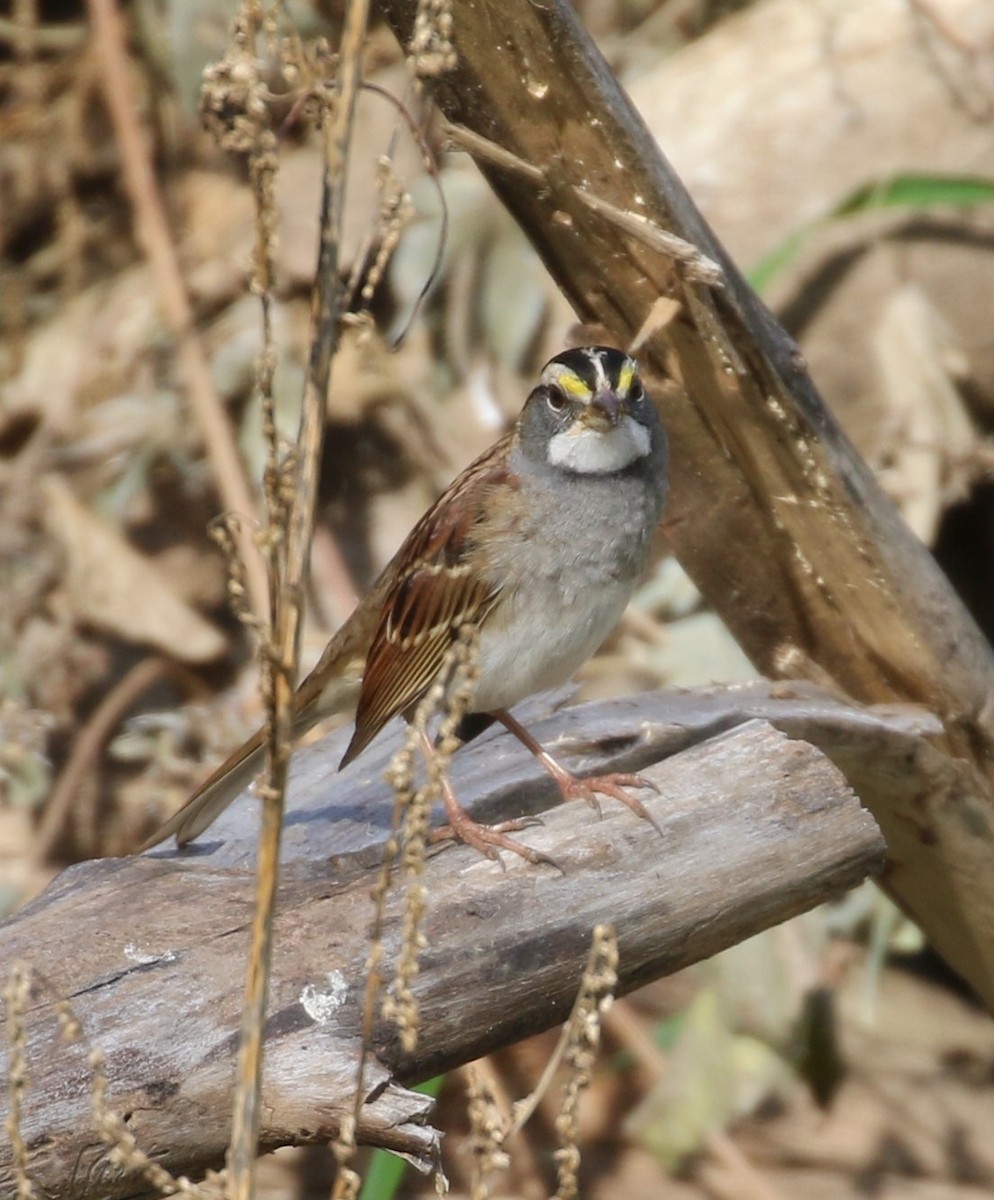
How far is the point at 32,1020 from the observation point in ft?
7.86

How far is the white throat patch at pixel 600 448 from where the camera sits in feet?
11.1

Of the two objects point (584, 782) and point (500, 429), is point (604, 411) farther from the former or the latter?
point (500, 429)

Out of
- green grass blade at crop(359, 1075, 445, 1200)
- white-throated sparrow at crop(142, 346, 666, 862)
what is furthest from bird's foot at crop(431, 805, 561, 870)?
green grass blade at crop(359, 1075, 445, 1200)

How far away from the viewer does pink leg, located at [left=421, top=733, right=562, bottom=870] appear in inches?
110

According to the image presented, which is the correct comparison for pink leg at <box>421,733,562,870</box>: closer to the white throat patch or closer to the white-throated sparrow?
the white-throated sparrow

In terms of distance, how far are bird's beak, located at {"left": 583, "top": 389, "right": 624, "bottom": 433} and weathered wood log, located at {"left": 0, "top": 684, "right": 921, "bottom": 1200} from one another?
0.66 meters

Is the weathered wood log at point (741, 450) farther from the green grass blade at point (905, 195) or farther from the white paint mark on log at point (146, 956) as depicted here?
the white paint mark on log at point (146, 956)

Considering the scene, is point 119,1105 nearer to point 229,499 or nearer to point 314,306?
point 314,306

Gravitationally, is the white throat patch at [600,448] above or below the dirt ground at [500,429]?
above

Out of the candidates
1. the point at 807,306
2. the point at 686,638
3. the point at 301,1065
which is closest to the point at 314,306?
the point at 301,1065

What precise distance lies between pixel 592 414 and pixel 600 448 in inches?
4.6

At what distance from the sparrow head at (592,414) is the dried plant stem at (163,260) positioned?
8.84 feet

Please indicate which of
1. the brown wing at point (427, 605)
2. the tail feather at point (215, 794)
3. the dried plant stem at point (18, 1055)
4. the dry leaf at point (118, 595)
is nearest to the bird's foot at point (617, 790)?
the brown wing at point (427, 605)

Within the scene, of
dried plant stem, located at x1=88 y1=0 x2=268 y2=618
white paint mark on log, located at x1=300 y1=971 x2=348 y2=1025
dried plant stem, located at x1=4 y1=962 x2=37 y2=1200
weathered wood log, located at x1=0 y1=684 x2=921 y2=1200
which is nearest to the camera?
dried plant stem, located at x1=4 y1=962 x2=37 y2=1200
